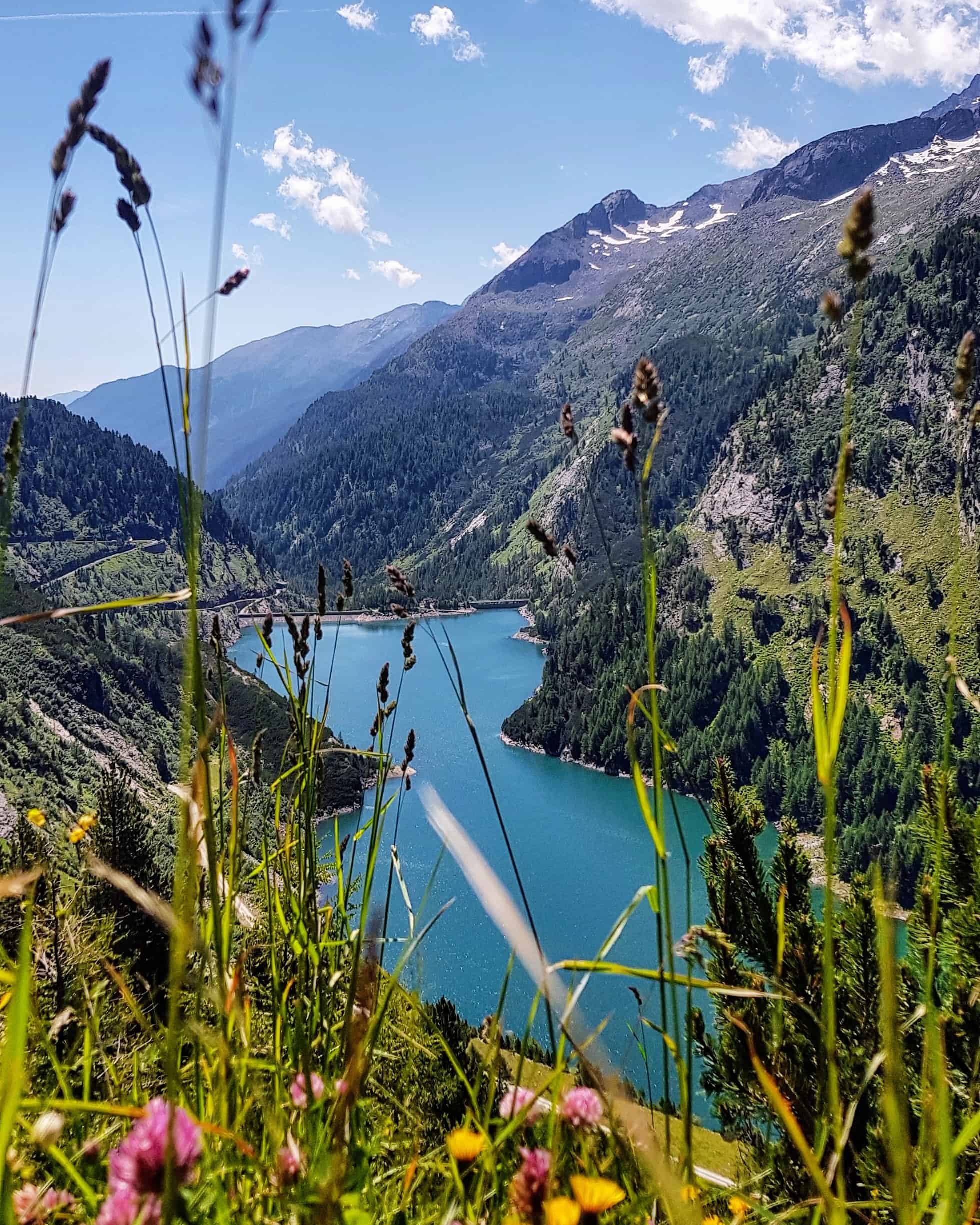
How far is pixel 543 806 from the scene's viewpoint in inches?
3339

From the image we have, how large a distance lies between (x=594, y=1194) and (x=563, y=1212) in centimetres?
5

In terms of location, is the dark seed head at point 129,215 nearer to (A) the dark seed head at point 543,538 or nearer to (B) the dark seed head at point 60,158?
(B) the dark seed head at point 60,158

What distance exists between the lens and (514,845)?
65750 mm

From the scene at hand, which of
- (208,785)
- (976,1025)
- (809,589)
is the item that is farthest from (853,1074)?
(809,589)

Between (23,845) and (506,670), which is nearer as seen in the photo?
(23,845)

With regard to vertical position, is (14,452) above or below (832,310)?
below

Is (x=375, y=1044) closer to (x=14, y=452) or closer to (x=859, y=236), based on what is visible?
(x=14, y=452)

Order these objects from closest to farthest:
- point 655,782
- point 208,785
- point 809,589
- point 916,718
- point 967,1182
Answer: point 655,782
point 208,785
point 967,1182
point 916,718
point 809,589

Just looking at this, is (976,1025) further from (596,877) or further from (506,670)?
(506,670)

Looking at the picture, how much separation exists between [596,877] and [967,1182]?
65729 mm

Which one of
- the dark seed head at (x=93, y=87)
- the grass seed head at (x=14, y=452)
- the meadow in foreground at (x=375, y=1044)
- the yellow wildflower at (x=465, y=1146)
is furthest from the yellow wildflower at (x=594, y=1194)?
the dark seed head at (x=93, y=87)

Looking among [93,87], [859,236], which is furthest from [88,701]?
[859,236]

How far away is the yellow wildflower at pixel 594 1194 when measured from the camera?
2.98 ft

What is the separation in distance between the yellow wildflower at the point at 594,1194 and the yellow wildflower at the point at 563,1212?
0.4 inches
